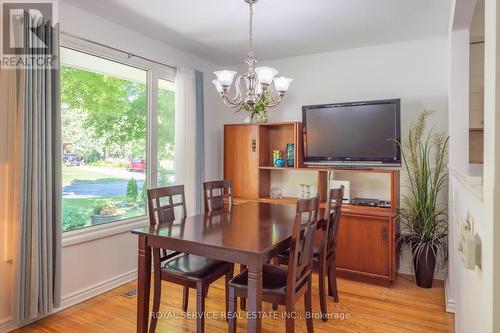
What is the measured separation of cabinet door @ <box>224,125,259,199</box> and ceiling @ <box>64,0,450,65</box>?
1.02 metres

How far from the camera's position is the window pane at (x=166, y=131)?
12.7 ft

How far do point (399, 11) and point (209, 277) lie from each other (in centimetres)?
268

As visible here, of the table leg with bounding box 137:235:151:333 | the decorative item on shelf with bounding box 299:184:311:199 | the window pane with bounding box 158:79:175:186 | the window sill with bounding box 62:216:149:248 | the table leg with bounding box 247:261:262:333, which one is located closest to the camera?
the table leg with bounding box 247:261:262:333

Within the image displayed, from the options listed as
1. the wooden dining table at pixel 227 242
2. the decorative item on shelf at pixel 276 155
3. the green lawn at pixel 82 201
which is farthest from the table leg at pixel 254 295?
the decorative item on shelf at pixel 276 155

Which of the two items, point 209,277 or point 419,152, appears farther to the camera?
point 419,152

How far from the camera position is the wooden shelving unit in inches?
130

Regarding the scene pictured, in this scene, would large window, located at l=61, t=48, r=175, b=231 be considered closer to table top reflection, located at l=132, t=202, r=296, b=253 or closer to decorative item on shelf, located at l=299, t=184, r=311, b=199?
table top reflection, located at l=132, t=202, r=296, b=253

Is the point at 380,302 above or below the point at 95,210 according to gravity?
below

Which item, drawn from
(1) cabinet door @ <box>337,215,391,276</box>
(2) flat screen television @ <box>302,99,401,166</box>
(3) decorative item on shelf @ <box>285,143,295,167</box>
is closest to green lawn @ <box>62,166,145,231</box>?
(3) decorative item on shelf @ <box>285,143,295,167</box>

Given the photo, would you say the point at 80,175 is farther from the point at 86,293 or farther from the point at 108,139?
the point at 86,293

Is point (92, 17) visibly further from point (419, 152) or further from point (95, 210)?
point (419, 152)

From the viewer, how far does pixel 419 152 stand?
3.59m

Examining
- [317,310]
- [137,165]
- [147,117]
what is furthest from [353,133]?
[137,165]

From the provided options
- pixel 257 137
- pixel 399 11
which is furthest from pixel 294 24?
pixel 257 137
